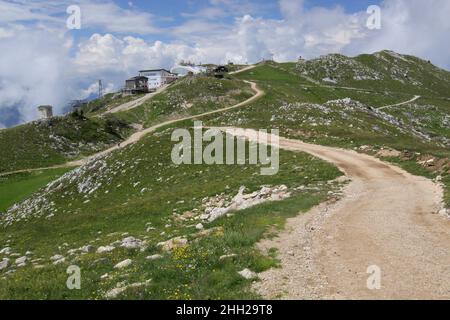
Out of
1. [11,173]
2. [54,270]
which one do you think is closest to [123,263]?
[54,270]

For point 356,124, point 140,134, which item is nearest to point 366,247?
point 356,124

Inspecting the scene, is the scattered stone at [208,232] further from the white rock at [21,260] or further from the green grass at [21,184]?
the green grass at [21,184]

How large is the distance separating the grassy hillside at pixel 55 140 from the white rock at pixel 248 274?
76175 millimetres

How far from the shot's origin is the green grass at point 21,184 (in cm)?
5678

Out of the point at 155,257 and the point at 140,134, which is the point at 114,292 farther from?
the point at 140,134

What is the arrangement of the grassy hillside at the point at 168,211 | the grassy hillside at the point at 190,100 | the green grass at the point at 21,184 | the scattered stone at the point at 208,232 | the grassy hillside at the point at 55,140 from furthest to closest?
1. the grassy hillside at the point at 190,100
2. the grassy hillside at the point at 55,140
3. the green grass at the point at 21,184
4. the scattered stone at the point at 208,232
5. the grassy hillside at the point at 168,211

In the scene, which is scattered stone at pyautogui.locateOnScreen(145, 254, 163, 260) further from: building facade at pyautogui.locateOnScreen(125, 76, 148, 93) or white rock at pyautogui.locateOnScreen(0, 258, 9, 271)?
building facade at pyautogui.locateOnScreen(125, 76, 148, 93)

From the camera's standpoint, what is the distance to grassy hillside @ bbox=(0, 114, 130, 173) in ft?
269

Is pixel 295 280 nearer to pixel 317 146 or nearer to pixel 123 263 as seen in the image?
pixel 123 263

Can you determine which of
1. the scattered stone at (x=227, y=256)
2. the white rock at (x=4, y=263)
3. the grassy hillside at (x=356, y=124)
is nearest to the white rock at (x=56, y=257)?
the white rock at (x=4, y=263)

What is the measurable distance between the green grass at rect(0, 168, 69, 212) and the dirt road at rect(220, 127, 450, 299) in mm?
46676

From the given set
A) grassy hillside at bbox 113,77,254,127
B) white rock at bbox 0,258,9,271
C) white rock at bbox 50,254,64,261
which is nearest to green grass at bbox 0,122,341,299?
white rock at bbox 50,254,64,261

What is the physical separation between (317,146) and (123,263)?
113ft

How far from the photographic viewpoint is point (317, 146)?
47250mm
